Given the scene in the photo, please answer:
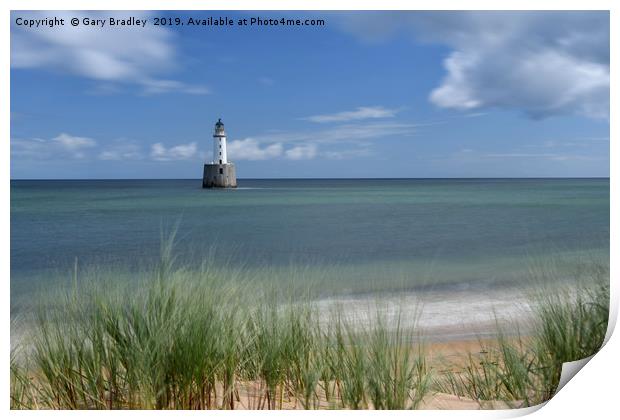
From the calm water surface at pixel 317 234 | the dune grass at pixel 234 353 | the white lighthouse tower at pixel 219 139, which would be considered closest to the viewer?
the dune grass at pixel 234 353

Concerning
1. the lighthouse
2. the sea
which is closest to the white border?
the sea

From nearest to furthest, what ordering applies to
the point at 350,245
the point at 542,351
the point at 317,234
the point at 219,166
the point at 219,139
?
the point at 542,351
the point at 219,139
the point at 219,166
the point at 350,245
the point at 317,234

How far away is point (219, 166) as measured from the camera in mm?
6082

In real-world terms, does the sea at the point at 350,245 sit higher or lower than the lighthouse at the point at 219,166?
lower

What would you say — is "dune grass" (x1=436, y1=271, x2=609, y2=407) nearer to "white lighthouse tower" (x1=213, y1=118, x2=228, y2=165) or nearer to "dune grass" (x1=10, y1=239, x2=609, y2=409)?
"dune grass" (x1=10, y1=239, x2=609, y2=409)

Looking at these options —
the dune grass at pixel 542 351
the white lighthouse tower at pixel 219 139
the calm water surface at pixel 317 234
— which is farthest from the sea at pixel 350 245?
the white lighthouse tower at pixel 219 139

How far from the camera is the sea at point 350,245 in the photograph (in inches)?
107

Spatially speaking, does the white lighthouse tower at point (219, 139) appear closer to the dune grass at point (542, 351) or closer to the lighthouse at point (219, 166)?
the lighthouse at point (219, 166)

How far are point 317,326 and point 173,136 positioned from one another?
1872 millimetres

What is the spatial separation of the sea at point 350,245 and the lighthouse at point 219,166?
238 mm

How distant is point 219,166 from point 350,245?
242cm

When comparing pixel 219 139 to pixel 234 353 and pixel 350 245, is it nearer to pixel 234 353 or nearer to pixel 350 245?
pixel 234 353
